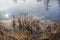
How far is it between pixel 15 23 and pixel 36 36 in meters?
0.37

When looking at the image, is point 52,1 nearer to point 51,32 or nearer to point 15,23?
point 51,32

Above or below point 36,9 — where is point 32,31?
below

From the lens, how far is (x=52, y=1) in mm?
1929

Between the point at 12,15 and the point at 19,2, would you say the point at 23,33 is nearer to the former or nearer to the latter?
the point at 12,15

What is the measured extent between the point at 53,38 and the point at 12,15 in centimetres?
71

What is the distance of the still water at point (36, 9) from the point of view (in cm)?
192

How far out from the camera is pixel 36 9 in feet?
6.33

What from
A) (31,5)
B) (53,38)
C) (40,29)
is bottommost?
(53,38)

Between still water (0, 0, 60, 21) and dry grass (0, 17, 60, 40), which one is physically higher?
still water (0, 0, 60, 21)

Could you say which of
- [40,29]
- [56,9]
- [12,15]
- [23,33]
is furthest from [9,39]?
[56,9]

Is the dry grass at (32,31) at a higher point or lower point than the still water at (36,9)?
lower

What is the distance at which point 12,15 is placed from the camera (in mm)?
1920

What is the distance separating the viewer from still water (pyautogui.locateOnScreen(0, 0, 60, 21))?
6.28 ft

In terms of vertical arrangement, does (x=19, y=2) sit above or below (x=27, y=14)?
above
